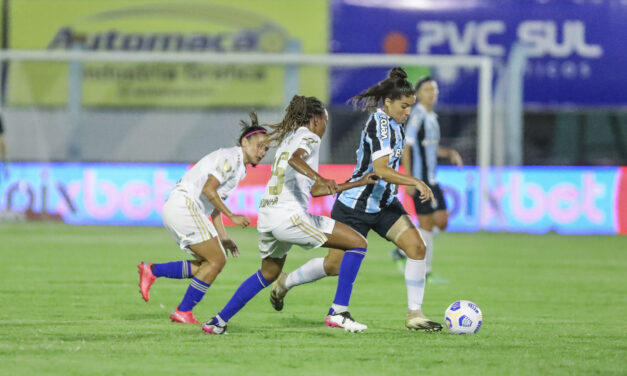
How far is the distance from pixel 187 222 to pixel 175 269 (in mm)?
660

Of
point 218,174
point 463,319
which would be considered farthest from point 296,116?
point 463,319

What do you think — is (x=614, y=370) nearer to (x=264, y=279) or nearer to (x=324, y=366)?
(x=324, y=366)

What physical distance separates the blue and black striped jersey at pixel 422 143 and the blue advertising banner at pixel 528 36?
12.1 meters

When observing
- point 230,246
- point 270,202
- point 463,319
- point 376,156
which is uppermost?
point 376,156

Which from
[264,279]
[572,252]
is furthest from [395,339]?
[572,252]

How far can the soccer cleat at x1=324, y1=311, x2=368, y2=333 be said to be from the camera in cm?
778

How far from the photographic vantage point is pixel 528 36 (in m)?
24.1

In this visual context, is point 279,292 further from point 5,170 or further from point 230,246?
point 5,170

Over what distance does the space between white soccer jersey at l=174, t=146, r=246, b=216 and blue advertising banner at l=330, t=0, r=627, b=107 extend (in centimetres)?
1613

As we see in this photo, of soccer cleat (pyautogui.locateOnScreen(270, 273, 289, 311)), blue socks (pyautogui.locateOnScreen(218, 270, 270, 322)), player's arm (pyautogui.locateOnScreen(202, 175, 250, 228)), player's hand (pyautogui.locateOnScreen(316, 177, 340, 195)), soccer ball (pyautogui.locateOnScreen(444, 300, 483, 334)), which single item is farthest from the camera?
soccer cleat (pyautogui.locateOnScreen(270, 273, 289, 311))

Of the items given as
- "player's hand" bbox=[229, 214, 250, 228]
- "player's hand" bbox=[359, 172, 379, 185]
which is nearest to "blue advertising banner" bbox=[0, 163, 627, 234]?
"player's hand" bbox=[359, 172, 379, 185]

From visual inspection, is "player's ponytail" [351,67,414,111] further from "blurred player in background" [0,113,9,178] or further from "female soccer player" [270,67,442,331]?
"blurred player in background" [0,113,9,178]

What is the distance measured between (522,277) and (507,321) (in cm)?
385

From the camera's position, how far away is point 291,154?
24.9 feet
